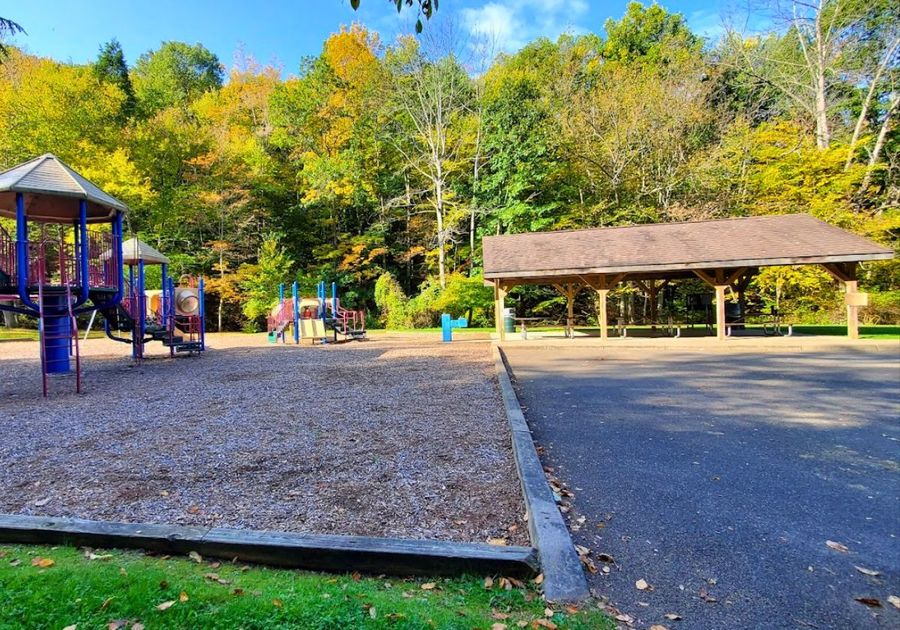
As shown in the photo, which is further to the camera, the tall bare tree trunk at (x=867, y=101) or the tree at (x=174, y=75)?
the tree at (x=174, y=75)

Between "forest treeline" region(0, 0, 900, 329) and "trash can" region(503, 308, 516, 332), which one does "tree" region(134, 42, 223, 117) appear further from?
"trash can" region(503, 308, 516, 332)

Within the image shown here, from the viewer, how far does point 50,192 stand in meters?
9.01

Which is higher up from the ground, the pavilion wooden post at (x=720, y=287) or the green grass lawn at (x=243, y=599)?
the pavilion wooden post at (x=720, y=287)

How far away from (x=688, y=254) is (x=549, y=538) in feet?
48.7

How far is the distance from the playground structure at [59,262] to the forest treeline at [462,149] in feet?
45.4

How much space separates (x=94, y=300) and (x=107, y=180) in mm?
17289

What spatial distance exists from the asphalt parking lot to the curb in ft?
0.51

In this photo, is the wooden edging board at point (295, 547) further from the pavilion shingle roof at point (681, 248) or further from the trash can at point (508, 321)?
the trash can at point (508, 321)

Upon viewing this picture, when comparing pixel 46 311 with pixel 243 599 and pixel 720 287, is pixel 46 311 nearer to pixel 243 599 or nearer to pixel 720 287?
pixel 243 599

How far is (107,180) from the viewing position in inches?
937

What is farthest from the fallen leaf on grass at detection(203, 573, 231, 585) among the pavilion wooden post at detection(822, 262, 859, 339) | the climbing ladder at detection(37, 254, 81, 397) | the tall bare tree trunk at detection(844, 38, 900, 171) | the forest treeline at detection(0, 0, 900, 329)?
the tall bare tree trunk at detection(844, 38, 900, 171)

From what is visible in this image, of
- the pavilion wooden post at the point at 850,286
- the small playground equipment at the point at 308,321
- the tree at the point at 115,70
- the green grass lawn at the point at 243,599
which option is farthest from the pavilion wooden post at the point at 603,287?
the tree at the point at 115,70

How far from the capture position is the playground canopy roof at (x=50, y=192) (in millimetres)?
8859

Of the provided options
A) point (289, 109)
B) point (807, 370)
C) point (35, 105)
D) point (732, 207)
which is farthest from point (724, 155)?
point (35, 105)
